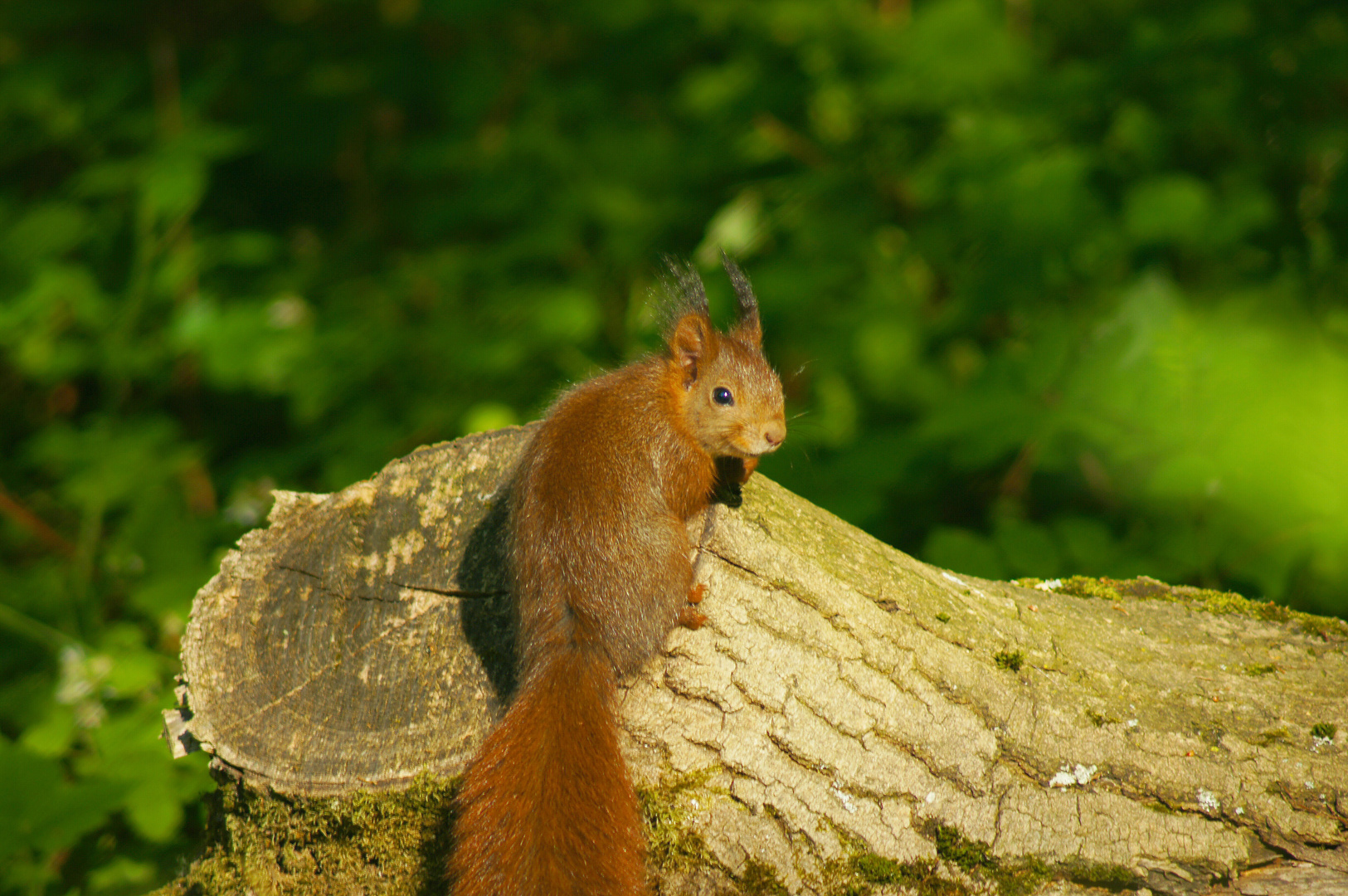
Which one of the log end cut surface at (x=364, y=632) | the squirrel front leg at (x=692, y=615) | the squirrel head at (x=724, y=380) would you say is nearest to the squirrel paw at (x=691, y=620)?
the squirrel front leg at (x=692, y=615)

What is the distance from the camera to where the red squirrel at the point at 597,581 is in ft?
4.66

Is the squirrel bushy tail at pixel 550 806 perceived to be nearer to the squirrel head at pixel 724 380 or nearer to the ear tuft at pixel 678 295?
the squirrel head at pixel 724 380

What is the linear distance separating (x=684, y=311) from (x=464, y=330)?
1469mm

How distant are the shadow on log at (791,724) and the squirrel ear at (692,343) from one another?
1.61ft

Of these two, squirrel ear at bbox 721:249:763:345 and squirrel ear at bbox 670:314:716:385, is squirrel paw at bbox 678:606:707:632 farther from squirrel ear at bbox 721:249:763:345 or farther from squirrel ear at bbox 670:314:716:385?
squirrel ear at bbox 721:249:763:345

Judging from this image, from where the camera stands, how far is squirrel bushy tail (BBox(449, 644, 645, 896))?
1.39m

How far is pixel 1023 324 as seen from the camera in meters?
3.62

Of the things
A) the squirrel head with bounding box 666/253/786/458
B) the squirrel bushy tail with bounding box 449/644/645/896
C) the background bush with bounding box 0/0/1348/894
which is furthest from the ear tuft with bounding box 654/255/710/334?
the squirrel bushy tail with bounding box 449/644/645/896

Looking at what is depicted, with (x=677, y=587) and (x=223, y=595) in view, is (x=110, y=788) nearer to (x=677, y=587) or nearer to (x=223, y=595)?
(x=223, y=595)

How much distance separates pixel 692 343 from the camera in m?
2.27

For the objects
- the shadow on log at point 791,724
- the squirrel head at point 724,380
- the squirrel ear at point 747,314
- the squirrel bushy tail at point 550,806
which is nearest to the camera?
the squirrel bushy tail at point 550,806

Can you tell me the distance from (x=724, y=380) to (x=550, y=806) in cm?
111

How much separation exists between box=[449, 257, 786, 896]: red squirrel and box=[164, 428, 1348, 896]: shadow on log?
82 millimetres

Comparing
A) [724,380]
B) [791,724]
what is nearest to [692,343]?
[724,380]
